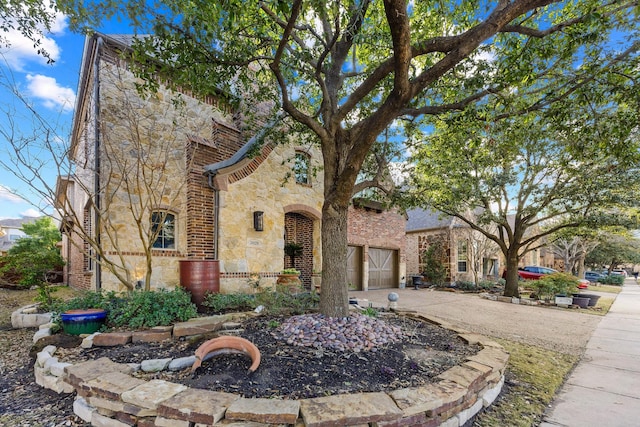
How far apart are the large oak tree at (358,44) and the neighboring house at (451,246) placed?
11.2 metres

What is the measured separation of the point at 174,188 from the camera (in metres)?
7.11

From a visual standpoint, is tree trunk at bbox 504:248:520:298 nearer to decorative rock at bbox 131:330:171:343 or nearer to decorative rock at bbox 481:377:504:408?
decorative rock at bbox 481:377:504:408

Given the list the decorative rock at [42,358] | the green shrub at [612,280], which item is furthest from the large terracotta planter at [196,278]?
the green shrub at [612,280]

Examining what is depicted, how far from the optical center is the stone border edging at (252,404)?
2.06 meters

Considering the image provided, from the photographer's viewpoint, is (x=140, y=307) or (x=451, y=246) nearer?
(x=140, y=307)

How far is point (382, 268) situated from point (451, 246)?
200 inches

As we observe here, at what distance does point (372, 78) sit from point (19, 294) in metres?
11.5

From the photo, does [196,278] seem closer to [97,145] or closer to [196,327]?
[196,327]

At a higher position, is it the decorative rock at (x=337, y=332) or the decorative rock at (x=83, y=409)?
the decorative rock at (x=337, y=332)

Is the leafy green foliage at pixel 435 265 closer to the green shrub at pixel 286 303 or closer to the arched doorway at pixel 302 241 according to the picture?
the arched doorway at pixel 302 241

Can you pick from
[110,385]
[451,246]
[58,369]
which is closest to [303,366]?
[110,385]

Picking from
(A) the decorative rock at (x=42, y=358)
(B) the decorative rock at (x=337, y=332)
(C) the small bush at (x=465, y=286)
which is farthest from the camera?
(C) the small bush at (x=465, y=286)

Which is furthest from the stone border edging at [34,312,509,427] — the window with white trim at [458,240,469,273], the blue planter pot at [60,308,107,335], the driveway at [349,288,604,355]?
the window with white trim at [458,240,469,273]

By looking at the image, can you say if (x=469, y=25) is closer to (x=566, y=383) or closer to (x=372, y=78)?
(x=372, y=78)
